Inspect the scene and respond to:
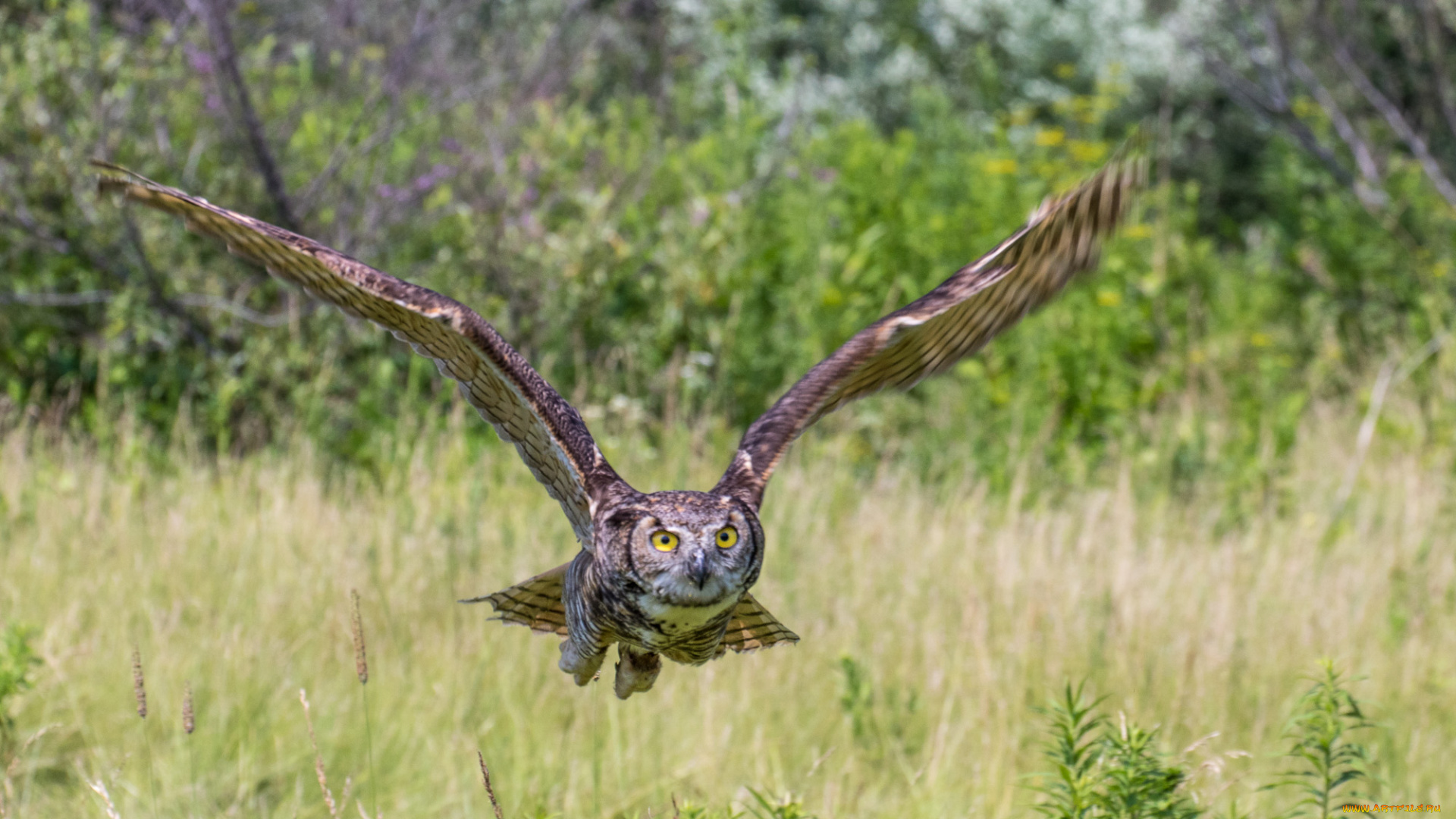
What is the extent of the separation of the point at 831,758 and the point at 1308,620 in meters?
2.27

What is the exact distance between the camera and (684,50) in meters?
12.6

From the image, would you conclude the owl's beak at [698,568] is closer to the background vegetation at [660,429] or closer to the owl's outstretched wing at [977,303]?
the owl's outstretched wing at [977,303]

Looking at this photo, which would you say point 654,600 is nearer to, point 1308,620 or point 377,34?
point 1308,620

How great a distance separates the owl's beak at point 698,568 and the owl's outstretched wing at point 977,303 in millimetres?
319

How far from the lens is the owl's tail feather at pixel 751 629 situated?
291 cm

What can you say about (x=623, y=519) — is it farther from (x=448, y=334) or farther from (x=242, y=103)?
(x=242, y=103)

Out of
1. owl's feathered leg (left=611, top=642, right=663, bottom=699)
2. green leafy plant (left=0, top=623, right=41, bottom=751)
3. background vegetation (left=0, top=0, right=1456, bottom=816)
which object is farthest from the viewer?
background vegetation (left=0, top=0, right=1456, bottom=816)

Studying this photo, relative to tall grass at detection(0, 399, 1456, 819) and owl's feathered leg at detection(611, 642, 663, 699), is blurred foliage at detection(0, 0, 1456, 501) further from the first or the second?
owl's feathered leg at detection(611, 642, 663, 699)

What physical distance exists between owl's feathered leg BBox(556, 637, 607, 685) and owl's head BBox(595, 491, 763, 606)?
35 cm

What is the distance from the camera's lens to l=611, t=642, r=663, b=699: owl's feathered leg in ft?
9.07

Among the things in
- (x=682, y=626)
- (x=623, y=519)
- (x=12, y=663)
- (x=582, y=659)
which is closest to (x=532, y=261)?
(x=12, y=663)

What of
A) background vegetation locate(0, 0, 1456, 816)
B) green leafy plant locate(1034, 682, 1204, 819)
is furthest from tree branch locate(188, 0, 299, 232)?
green leafy plant locate(1034, 682, 1204, 819)

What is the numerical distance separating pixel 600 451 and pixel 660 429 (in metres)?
4.01

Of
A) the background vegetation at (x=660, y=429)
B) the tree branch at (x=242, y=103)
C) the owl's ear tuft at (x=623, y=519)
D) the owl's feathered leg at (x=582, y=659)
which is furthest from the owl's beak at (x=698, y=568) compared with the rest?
the tree branch at (x=242, y=103)
